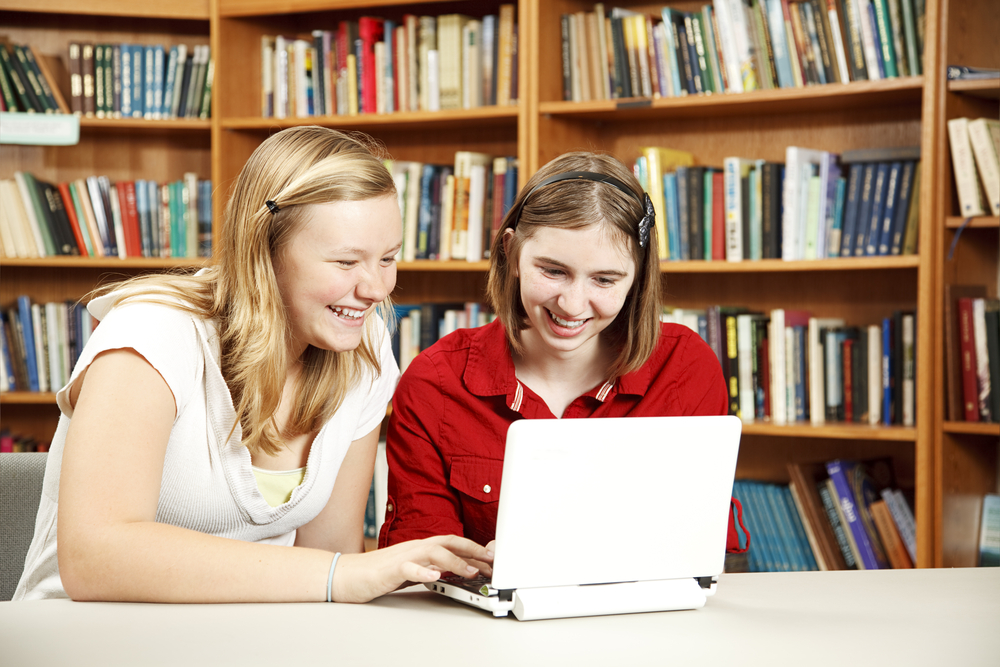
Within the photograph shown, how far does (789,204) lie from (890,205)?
0.24m

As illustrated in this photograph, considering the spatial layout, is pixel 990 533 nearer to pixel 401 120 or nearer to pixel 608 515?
pixel 608 515

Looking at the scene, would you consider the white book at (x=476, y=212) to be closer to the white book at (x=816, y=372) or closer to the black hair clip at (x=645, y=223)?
the white book at (x=816, y=372)

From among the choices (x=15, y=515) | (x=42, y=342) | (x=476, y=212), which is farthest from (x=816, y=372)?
(x=42, y=342)

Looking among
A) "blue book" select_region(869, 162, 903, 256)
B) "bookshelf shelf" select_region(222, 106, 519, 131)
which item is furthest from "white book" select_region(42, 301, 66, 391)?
"blue book" select_region(869, 162, 903, 256)

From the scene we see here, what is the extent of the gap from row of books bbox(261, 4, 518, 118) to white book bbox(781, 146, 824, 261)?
2.62 feet

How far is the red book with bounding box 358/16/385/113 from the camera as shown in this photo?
106 inches

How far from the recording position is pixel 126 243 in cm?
286

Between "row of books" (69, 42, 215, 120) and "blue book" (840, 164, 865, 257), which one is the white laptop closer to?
"blue book" (840, 164, 865, 257)

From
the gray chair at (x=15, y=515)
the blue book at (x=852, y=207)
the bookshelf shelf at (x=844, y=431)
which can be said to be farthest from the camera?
the blue book at (x=852, y=207)

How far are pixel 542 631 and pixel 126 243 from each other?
2.37 meters

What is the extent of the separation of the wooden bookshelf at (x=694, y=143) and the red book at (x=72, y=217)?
77 millimetres

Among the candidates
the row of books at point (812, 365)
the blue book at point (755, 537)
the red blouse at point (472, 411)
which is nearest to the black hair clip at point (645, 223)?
the red blouse at point (472, 411)

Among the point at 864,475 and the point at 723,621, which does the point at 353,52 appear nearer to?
the point at 864,475

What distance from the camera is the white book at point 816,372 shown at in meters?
2.32
